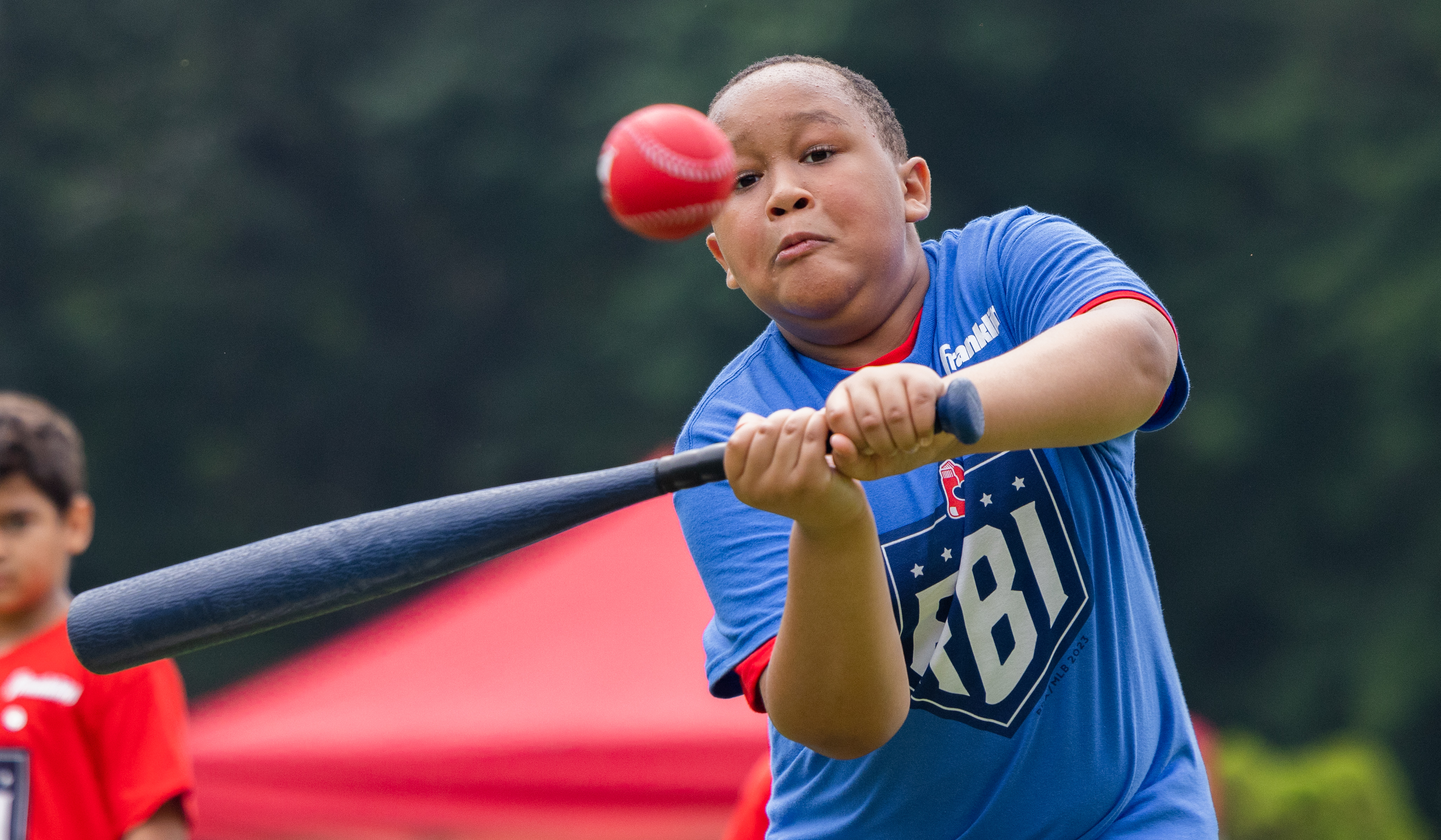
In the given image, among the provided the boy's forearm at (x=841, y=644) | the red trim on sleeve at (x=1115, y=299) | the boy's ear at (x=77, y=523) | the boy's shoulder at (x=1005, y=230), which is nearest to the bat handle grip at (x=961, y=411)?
the boy's forearm at (x=841, y=644)

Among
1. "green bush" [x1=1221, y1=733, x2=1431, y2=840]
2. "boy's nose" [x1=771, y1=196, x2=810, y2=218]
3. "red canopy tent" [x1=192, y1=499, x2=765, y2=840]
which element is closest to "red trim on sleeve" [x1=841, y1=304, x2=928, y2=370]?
"boy's nose" [x1=771, y1=196, x2=810, y2=218]

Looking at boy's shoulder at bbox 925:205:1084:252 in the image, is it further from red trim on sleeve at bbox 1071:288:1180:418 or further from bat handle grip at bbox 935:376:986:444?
bat handle grip at bbox 935:376:986:444

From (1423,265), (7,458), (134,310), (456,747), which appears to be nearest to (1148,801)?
(7,458)

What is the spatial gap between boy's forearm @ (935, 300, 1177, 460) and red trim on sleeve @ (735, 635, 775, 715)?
1.39ft

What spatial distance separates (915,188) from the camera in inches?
107

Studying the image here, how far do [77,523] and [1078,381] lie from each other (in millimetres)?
3057

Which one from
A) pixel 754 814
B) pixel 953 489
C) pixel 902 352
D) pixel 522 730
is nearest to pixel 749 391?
pixel 902 352

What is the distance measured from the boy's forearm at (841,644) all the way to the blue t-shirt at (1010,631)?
15cm

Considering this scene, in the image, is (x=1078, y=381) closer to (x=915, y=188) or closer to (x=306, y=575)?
(x=915, y=188)

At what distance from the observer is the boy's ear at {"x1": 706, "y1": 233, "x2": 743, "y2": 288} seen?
8.55 feet

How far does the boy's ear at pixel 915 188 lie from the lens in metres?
2.66

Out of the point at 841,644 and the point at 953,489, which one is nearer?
the point at 841,644

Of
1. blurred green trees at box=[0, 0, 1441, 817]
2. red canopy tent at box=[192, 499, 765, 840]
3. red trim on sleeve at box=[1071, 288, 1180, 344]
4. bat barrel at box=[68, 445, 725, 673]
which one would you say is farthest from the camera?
blurred green trees at box=[0, 0, 1441, 817]

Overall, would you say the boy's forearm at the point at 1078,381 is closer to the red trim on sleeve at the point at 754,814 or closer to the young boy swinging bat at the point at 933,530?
the young boy swinging bat at the point at 933,530
